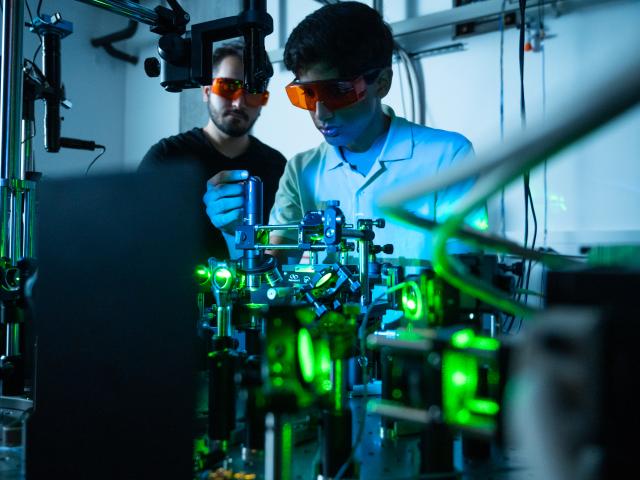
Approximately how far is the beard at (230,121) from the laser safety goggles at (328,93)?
0.97 m

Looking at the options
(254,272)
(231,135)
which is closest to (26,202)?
(254,272)

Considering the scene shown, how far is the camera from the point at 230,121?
2.48 m

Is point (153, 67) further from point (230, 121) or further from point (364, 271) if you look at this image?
point (230, 121)

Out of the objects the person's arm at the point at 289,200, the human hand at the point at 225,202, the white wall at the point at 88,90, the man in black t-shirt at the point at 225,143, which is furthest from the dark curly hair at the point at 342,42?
the white wall at the point at 88,90

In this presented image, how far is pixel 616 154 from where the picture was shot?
2.42 meters

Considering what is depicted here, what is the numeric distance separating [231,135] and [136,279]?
197 centimetres

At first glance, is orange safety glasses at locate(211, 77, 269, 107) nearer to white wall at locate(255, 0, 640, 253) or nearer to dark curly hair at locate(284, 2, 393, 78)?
dark curly hair at locate(284, 2, 393, 78)

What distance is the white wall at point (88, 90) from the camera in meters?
4.32

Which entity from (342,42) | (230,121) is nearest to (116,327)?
(342,42)

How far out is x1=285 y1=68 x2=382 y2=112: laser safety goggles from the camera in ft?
4.93

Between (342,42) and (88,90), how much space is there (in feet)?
11.3

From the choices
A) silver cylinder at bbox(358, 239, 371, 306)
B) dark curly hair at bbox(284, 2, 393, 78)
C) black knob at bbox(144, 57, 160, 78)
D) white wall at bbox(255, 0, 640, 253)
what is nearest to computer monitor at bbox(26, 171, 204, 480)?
silver cylinder at bbox(358, 239, 371, 306)

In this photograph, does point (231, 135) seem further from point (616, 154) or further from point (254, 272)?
point (616, 154)

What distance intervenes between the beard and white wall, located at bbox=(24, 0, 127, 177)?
7.16 feet
